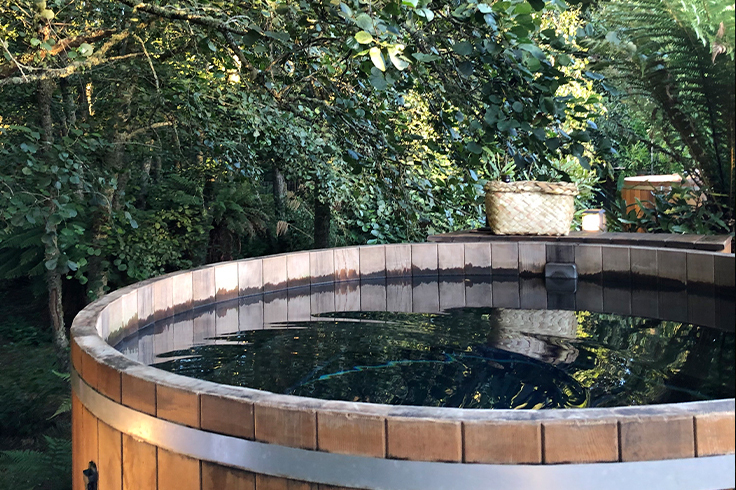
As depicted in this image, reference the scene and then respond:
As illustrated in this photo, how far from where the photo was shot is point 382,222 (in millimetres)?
6617

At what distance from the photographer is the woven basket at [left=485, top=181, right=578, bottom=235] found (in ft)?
13.5

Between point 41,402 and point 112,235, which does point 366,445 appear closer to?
point 41,402

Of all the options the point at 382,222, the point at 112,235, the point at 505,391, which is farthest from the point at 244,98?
the point at 505,391

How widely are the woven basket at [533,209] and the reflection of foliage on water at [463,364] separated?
139 cm

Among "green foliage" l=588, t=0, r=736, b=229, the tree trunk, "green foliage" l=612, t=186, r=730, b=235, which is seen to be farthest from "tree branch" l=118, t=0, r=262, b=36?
"green foliage" l=612, t=186, r=730, b=235

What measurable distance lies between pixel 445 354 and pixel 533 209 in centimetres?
202

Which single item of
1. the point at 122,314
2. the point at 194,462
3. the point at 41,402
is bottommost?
the point at 41,402

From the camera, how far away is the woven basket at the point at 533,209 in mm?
4129

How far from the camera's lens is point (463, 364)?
2223mm

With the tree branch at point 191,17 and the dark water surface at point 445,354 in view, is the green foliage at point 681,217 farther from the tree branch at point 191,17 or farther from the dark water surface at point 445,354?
the tree branch at point 191,17

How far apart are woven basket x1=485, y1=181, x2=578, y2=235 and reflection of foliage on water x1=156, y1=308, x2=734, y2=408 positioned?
4.55ft

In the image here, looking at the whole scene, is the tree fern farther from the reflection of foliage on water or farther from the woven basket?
the woven basket

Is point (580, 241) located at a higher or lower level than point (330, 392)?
higher

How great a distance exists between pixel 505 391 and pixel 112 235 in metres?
4.55
